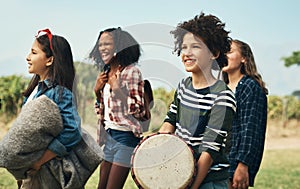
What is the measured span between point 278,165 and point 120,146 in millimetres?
7113

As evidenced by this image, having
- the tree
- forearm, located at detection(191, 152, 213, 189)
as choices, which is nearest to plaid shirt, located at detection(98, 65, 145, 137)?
forearm, located at detection(191, 152, 213, 189)

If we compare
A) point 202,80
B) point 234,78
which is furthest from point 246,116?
point 202,80

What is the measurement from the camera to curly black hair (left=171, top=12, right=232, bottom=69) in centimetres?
313

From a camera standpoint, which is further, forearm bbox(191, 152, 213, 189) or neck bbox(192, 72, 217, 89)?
neck bbox(192, 72, 217, 89)

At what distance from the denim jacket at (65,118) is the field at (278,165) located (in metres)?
3.67

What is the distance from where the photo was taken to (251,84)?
3.73 metres

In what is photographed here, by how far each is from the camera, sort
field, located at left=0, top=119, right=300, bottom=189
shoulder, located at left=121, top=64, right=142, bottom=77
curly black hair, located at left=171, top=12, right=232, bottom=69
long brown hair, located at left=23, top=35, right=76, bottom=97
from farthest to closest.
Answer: field, located at left=0, top=119, right=300, bottom=189, shoulder, located at left=121, top=64, right=142, bottom=77, long brown hair, located at left=23, top=35, right=76, bottom=97, curly black hair, located at left=171, top=12, right=232, bottom=69

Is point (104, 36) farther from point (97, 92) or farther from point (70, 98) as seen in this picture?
point (70, 98)

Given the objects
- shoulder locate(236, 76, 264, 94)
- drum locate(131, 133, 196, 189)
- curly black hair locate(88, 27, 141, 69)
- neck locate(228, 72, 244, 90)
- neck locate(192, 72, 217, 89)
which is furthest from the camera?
curly black hair locate(88, 27, 141, 69)

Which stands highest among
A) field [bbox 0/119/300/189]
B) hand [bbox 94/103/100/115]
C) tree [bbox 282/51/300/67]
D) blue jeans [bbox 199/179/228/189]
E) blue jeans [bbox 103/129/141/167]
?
hand [bbox 94/103/100/115]

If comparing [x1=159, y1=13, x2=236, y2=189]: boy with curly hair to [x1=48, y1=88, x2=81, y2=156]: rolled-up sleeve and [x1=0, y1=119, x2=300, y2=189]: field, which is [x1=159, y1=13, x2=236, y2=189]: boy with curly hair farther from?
[x1=0, y1=119, x2=300, y2=189]: field

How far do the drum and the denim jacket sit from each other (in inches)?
17.0

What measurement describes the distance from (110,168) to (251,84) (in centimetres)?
113

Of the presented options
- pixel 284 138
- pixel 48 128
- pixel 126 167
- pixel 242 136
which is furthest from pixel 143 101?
pixel 284 138
